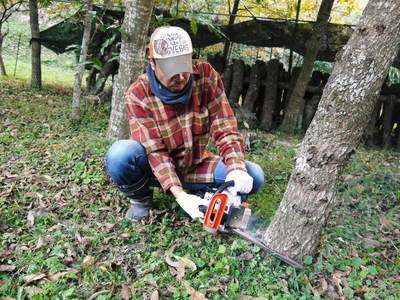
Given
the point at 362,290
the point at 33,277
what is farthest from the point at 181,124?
the point at 362,290

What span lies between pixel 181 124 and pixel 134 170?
18.7 inches

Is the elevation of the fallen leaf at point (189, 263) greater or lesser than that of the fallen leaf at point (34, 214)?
greater

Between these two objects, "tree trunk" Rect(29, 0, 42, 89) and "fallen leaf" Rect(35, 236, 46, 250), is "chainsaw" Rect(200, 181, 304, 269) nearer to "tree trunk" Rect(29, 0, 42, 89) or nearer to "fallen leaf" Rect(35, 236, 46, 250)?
"fallen leaf" Rect(35, 236, 46, 250)

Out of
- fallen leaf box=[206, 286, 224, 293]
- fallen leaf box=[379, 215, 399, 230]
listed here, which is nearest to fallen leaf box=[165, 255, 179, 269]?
fallen leaf box=[206, 286, 224, 293]

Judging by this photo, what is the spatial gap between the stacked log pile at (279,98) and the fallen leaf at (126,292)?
14.4 ft

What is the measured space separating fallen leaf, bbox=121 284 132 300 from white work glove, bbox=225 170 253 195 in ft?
2.75

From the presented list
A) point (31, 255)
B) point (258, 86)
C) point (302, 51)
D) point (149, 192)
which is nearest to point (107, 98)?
point (258, 86)

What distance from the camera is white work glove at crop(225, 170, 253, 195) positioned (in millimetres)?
2205

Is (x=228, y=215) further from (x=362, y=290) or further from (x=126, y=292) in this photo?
(x=362, y=290)

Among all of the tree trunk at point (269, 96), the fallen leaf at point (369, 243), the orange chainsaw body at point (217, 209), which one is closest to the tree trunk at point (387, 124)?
the tree trunk at point (269, 96)

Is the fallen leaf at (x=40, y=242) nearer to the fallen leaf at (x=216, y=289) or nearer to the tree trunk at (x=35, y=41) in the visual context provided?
the fallen leaf at (x=216, y=289)

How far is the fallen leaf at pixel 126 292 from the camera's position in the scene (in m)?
1.93

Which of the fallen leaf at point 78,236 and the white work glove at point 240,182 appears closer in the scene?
the white work glove at point 240,182

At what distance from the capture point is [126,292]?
195cm
